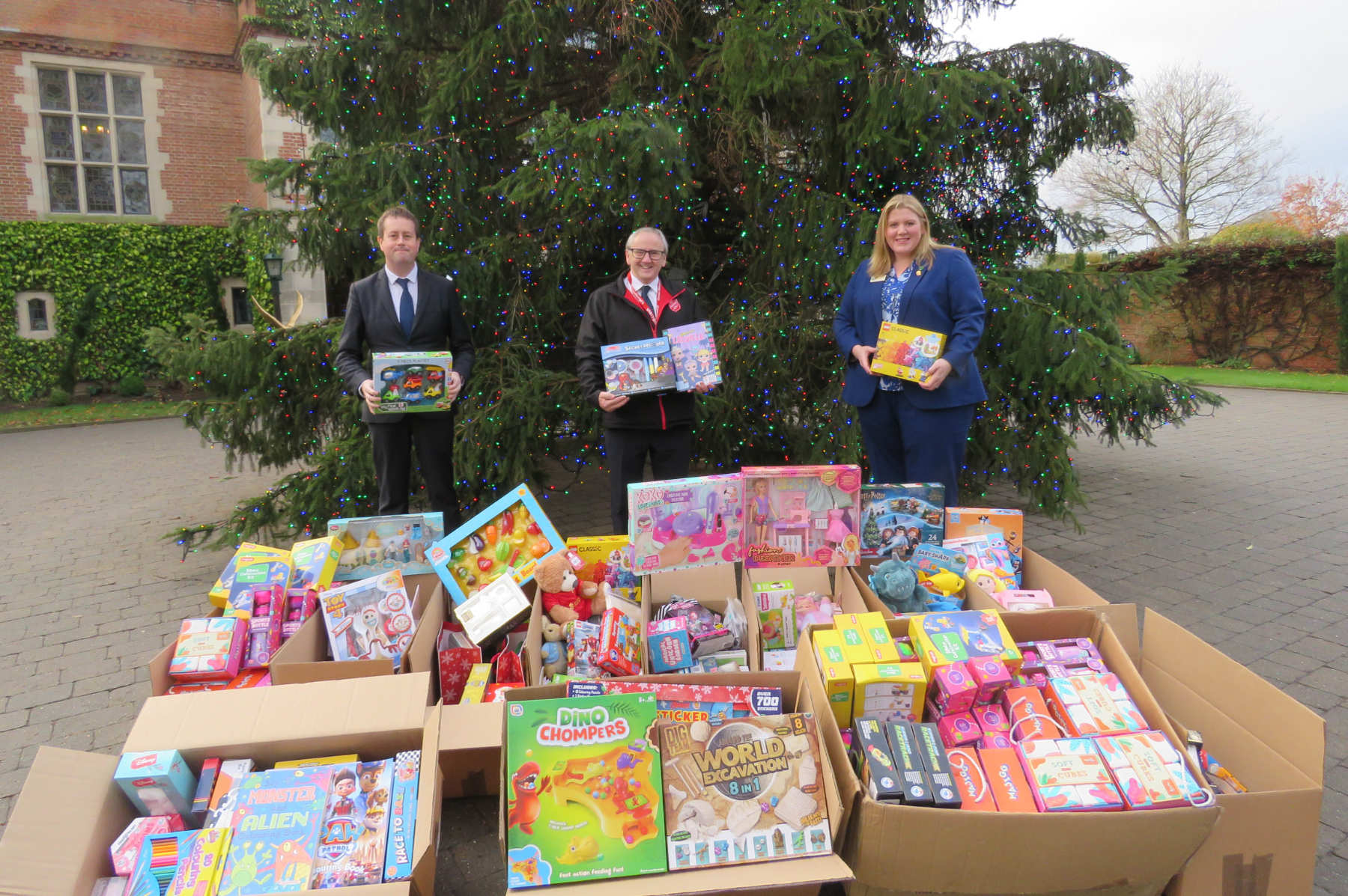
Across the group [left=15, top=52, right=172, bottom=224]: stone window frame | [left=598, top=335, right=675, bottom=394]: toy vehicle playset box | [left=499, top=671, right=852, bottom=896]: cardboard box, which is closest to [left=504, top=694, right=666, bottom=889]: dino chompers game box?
[left=499, top=671, right=852, bottom=896]: cardboard box

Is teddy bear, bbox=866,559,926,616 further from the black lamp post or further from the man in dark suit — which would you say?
the black lamp post

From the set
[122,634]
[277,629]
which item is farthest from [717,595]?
[122,634]

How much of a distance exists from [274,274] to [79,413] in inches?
155

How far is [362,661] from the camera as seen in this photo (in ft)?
8.01

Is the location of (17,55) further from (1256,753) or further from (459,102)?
(1256,753)

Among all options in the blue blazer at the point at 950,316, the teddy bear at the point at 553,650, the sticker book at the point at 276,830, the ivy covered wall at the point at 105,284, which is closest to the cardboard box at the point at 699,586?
the teddy bear at the point at 553,650

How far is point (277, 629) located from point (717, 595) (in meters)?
1.68

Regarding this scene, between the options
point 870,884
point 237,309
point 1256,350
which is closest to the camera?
point 870,884

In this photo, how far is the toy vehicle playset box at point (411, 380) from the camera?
11.0 feet

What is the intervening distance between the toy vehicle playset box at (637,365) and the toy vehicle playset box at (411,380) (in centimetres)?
79

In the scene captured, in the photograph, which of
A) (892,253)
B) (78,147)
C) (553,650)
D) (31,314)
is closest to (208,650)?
(553,650)

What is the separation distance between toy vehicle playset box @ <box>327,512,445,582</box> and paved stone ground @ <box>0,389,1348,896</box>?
1044 mm

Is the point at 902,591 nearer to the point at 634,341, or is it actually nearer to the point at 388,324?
the point at 634,341

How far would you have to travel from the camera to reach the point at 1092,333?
4.62 metres
